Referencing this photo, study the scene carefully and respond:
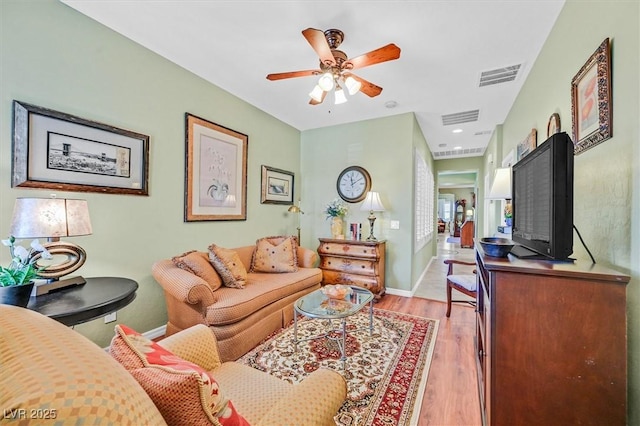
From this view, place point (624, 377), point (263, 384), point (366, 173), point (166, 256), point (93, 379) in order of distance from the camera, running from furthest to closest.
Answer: point (366, 173) → point (166, 256) → point (263, 384) → point (624, 377) → point (93, 379)

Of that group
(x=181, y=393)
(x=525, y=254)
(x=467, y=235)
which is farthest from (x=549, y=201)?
(x=467, y=235)

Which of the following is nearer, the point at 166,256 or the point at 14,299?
the point at 14,299

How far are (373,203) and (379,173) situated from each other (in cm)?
57

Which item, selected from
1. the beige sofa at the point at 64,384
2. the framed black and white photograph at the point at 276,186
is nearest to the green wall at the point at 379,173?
the framed black and white photograph at the point at 276,186

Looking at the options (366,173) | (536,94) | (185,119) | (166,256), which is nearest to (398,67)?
(536,94)

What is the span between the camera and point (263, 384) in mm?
1241

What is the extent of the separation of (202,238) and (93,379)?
271cm

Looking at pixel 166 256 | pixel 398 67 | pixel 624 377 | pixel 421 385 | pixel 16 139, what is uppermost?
pixel 398 67

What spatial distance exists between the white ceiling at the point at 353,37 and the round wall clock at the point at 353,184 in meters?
1.16

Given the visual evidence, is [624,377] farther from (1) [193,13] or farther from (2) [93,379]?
(1) [193,13]

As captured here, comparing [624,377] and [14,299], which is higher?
[14,299]

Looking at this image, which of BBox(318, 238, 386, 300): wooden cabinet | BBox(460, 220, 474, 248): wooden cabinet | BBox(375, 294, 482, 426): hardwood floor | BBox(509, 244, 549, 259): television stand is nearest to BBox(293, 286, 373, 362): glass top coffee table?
BBox(375, 294, 482, 426): hardwood floor

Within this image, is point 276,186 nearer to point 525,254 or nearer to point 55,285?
point 55,285

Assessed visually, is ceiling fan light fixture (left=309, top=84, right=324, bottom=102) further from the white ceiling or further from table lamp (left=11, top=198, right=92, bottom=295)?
table lamp (left=11, top=198, right=92, bottom=295)
